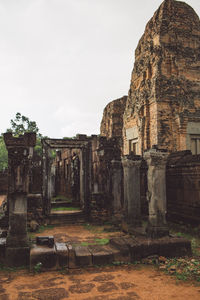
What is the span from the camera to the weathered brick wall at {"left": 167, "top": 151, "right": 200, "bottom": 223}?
8.38 m

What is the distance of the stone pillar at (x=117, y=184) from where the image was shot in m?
10.3

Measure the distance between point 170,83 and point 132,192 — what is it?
23.2 feet

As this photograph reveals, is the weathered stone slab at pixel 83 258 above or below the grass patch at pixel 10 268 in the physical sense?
above

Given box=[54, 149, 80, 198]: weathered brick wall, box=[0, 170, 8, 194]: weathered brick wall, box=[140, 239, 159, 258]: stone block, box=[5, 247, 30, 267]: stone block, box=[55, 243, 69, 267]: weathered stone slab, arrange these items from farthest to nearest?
1. box=[0, 170, 8, 194]: weathered brick wall
2. box=[54, 149, 80, 198]: weathered brick wall
3. box=[140, 239, 159, 258]: stone block
4. box=[5, 247, 30, 267]: stone block
5. box=[55, 243, 69, 267]: weathered stone slab

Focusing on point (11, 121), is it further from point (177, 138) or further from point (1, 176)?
point (177, 138)

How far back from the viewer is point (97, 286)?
4.28 m

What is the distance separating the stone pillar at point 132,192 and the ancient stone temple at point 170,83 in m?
4.67

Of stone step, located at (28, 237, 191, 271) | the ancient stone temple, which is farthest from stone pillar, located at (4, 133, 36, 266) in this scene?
the ancient stone temple

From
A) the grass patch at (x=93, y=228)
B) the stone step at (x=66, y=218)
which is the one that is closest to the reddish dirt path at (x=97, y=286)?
the grass patch at (x=93, y=228)

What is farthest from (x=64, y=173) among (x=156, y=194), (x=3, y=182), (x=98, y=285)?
(x=98, y=285)

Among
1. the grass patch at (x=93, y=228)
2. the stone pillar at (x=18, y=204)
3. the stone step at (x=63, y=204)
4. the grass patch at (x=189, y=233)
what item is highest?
the stone pillar at (x=18, y=204)

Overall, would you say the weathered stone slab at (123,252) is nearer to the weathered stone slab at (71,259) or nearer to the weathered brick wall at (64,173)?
the weathered stone slab at (71,259)

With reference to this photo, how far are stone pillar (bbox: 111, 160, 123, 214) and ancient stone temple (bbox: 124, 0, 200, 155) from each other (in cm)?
314

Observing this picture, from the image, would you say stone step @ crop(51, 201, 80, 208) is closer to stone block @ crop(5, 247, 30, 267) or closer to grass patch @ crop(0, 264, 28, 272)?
stone block @ crop(5, 247, 30, 267)
